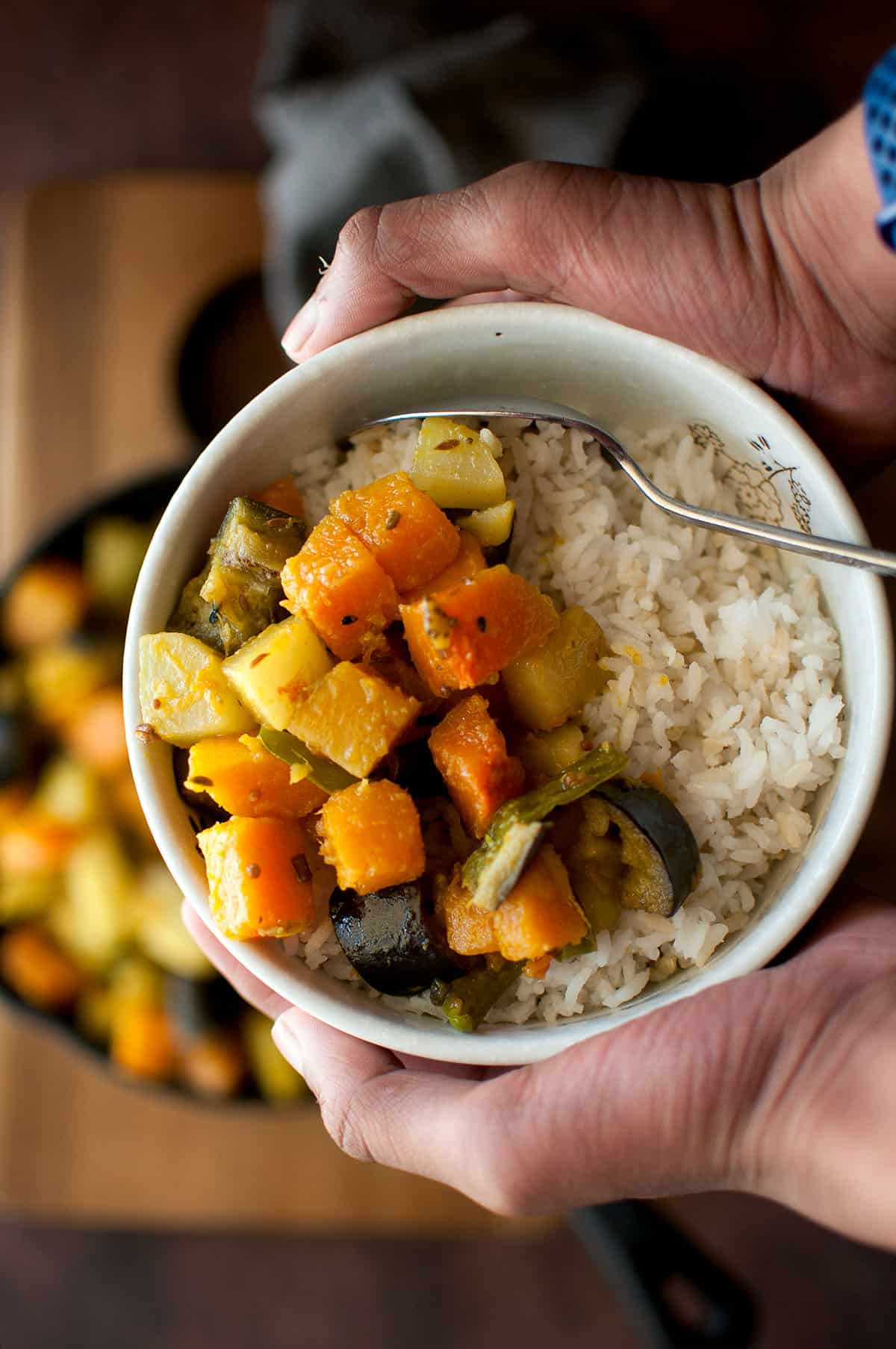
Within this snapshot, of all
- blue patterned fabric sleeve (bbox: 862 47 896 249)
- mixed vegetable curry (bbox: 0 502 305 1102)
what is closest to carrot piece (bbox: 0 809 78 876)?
mixed vegetable curry (bbox: 0 502 305 1102)

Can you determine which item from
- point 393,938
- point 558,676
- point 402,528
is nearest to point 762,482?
point 558,676

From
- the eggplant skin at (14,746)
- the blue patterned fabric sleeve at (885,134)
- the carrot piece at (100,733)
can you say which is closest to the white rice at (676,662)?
the blue patterned fabric sleeve at (885,134)

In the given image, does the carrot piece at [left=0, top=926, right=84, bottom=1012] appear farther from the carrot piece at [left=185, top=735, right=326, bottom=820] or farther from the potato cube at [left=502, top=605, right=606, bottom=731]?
the potato cube at [left=502, top=605, right=606, bottom=731]

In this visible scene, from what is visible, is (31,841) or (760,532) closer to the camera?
(760,532)

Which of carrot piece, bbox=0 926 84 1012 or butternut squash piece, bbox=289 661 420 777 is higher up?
butternut squash piece, bbox=289 661 420 777

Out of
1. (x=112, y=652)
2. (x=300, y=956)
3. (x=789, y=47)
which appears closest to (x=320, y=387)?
(x=300, y=956)

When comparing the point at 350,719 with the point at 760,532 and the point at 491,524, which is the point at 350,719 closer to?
the point at 491,524

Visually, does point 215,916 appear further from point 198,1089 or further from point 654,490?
point 198,1089
